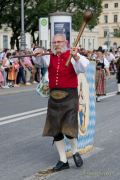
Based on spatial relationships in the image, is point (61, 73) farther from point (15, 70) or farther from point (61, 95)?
point (15, 70)

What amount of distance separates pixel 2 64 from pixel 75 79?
15425 millimetres

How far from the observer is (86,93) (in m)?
7.66

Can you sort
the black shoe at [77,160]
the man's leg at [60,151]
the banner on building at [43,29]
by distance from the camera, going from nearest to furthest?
1. the man's leg at [60,151]
2. the black shoe at [77,160]
3. the banner on building at [43,29]

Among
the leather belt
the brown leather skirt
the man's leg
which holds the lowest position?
the man's leg

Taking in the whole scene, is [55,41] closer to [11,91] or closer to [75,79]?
[75,79]

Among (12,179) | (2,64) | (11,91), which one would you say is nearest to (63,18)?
(2,64)

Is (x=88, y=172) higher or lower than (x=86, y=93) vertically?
lower

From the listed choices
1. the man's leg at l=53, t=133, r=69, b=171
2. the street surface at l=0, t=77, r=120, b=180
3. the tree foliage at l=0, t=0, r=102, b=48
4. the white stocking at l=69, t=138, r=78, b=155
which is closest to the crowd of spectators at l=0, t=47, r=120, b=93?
the street surface at l=0, t=77, r=120, b=180

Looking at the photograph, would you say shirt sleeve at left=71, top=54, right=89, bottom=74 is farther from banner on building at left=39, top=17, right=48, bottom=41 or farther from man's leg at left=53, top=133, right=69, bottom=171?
banner on building at left=39, top=17, right=48, bottom=41

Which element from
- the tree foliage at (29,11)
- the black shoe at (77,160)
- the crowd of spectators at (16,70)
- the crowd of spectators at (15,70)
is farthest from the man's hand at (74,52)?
the tree foliage at (29,11)

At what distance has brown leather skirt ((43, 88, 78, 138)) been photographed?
682 cm

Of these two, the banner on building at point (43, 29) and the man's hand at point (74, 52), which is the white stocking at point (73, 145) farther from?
the banner on building at point (43, 29)

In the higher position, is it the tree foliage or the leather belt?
the tree foliage

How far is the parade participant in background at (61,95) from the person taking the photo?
674cm
